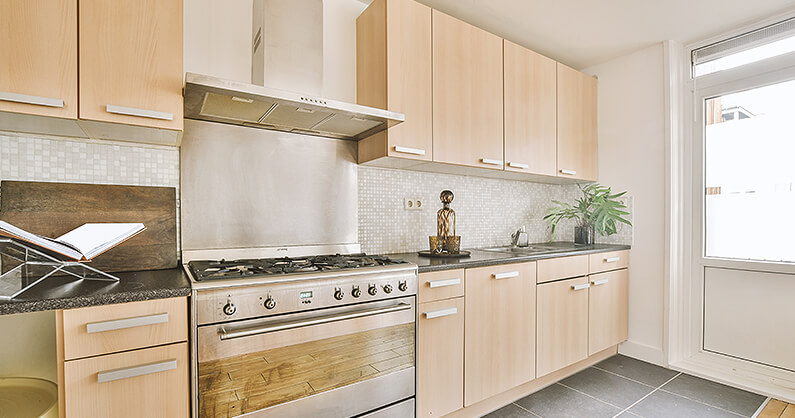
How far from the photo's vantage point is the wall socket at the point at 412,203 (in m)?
2.47

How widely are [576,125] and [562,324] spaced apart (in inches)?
62.3

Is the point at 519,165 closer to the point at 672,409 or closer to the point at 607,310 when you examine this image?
the point at 607,310

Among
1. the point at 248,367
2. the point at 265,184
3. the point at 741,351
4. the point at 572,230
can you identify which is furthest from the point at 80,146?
the point at 741,351

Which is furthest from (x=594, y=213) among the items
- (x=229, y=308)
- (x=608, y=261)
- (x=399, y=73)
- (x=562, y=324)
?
(x=229, y=308)

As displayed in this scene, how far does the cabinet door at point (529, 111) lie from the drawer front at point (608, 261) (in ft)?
2.32

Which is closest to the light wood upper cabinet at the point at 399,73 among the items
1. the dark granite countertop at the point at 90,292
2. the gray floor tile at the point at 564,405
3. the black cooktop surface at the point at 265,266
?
the black cooktop surface at the point at 265,266

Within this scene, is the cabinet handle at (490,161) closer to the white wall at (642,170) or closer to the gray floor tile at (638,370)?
the white wall at (642,170)

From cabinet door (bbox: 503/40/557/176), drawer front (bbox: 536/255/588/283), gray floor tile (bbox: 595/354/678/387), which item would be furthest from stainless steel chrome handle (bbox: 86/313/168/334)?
gray floor tile (bbox: 595/354/678/387)

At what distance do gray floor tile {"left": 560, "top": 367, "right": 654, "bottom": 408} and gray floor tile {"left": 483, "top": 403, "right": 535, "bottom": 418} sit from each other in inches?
20.5

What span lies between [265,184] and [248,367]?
961mm

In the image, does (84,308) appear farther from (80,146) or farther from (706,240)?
(706,240)

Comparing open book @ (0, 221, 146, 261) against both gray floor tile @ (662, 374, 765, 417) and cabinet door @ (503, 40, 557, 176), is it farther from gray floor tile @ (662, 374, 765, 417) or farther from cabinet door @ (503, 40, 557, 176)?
gray floor tile @ (662, 374, 765, 417)

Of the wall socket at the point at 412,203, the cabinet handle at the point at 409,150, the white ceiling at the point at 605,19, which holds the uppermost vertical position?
the white ceiling at the point at 605,19

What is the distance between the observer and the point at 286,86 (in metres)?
1.77
